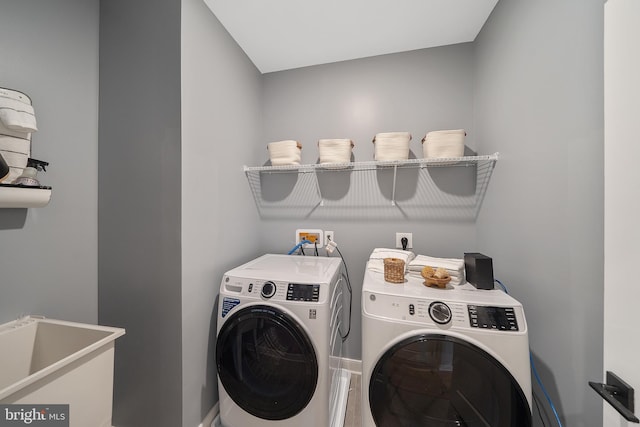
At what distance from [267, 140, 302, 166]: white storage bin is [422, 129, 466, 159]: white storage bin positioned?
3.18 ft

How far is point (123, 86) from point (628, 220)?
7.03ft

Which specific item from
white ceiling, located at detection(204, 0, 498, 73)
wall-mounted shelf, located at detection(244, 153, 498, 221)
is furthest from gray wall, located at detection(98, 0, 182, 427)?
wall-mounted shelf, located at detection(244, 153, 498, 221)

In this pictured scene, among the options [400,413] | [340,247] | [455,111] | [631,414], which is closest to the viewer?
[631,414]

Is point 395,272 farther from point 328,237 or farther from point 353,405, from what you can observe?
point 353,405

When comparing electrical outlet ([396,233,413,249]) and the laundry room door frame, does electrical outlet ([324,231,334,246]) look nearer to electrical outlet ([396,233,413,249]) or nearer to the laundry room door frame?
electrical outlet ([396,233,413,249])

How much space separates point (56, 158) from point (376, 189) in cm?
193

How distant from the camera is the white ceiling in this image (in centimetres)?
132

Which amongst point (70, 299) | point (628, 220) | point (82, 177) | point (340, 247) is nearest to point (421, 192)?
point (340, 247)

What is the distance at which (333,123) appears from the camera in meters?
1.84

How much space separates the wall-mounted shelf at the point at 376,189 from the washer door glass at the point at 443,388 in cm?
101

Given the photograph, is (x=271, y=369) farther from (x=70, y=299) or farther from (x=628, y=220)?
(x=628, y=220)

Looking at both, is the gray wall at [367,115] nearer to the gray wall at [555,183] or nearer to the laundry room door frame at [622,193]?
the gray wall at [555,183]

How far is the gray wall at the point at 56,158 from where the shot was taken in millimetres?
941

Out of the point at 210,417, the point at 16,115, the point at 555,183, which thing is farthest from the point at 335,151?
the point at 210,417
